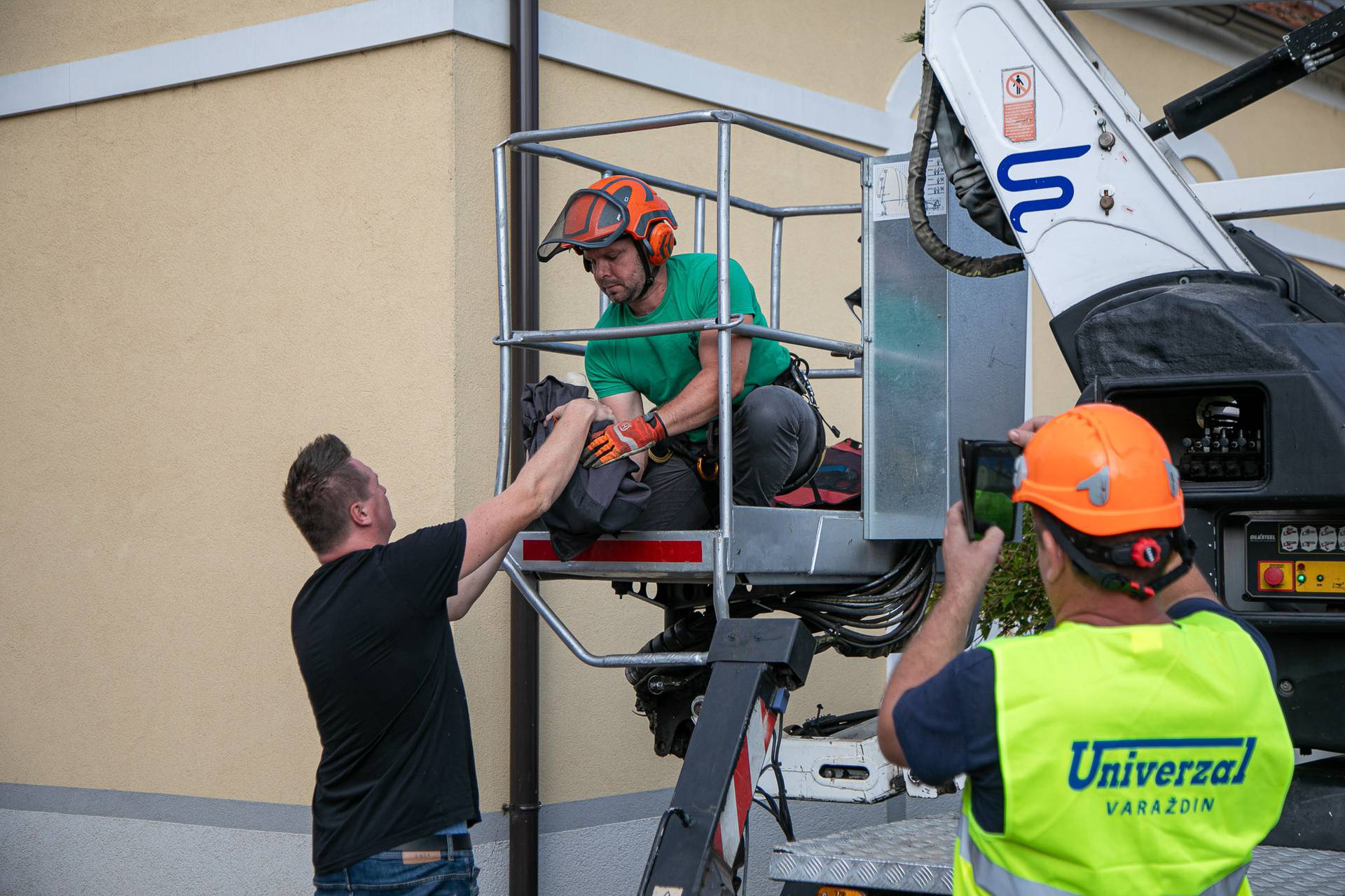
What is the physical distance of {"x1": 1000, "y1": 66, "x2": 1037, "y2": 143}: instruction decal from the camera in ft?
12.5

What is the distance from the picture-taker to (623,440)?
3.88 meters

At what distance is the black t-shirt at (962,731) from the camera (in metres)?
2.37

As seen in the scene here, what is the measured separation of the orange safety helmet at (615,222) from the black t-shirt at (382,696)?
2.90 ft

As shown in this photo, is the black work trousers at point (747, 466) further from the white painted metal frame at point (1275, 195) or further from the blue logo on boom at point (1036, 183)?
the white painted metal frame at point (1275, 195)

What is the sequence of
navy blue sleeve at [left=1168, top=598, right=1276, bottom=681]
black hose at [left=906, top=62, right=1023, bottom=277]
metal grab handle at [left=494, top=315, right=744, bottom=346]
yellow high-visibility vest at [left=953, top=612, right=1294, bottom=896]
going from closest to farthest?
yellow high-visibility vest at [left=953, top=612, right=1294, bottom=896], navy blue sleeve at [left=1168, top=598, right=1276, bottom=681], metal grab handle at [left=494, top=315, right=744, bottom=346], black hose at [left=906, top=62, right=1023, bottom=277]

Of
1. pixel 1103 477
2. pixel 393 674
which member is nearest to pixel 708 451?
pixel 393 674

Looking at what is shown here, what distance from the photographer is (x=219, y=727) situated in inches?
252

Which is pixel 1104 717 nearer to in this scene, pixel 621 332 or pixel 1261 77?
pixel 621 332

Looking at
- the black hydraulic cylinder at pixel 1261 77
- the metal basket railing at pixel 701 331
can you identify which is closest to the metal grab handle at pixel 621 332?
the metal basket railing at pixel 701 331

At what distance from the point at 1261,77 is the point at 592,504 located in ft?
7.15

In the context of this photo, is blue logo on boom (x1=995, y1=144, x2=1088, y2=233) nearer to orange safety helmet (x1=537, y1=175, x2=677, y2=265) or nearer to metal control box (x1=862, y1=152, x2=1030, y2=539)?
metal control box (x1=862, y1=152, x2=1030, y2=539)

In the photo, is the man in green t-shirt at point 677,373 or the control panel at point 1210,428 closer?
the control panel at point 1210,428

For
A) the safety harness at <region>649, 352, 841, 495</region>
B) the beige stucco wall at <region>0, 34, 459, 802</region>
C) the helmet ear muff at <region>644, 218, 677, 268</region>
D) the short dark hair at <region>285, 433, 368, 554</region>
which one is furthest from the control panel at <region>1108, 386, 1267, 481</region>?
the beige stucco wall at <region>0, 34, 459, 802</region>

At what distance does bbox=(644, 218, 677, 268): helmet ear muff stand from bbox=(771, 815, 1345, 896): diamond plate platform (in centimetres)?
175
